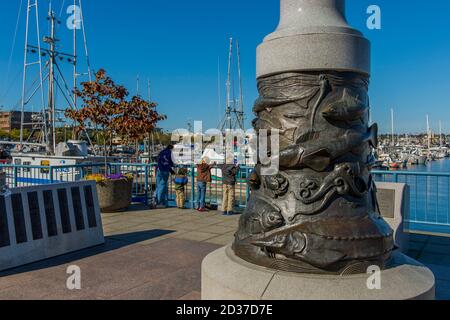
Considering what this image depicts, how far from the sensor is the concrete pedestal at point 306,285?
10.4ft

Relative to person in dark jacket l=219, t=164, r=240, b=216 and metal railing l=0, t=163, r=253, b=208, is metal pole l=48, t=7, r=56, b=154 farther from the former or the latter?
person in dark jacket l=219, t=164, r=240, b=216

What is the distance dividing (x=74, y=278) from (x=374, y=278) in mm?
4020

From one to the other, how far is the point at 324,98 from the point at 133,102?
33.5ft

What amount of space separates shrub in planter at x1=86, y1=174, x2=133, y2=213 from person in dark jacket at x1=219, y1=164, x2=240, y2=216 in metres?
2.98

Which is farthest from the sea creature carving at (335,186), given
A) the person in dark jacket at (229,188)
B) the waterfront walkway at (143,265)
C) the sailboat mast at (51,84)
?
the sailboat mast at (51,84)

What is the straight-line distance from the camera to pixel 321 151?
3.82 metres

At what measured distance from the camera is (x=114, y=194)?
1120cm

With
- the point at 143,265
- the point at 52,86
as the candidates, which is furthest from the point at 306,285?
the point at 52,86

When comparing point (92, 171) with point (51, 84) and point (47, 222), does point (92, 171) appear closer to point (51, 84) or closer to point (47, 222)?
point (47, 222)

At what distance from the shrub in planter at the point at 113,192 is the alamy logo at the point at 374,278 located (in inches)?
350

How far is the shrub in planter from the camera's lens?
36.3 ft

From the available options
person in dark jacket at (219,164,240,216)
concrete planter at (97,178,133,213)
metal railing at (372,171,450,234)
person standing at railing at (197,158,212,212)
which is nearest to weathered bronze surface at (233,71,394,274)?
metal railing at (372,171,450,234)

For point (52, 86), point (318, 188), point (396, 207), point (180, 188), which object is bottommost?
point (180, 188)
